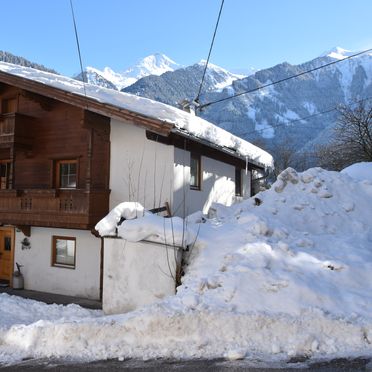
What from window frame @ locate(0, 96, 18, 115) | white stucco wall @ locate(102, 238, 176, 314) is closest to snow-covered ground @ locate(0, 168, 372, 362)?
white stucco wall @ locate(102, 238, 176, 314)

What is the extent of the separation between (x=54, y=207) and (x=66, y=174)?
1.59m

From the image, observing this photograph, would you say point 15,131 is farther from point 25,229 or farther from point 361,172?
point 361,172

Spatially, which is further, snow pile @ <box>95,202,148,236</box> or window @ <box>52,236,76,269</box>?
window @ <box>52,236,76,269</box>

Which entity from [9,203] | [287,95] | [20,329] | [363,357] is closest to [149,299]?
[20,329]

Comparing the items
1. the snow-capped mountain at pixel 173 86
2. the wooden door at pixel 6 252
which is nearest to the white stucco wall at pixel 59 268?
the wooden door at pixel 6 252

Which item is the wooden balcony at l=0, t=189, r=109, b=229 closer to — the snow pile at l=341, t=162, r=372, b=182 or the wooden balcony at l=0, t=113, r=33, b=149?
the wooden balcony at l=0, t=113, r=33, b=149

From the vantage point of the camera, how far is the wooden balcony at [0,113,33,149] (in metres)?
13.3

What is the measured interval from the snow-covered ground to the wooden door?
5866 mm

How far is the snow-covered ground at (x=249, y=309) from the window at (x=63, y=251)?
12.5 feet

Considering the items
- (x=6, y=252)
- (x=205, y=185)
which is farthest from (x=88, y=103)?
(x=6, y=252)

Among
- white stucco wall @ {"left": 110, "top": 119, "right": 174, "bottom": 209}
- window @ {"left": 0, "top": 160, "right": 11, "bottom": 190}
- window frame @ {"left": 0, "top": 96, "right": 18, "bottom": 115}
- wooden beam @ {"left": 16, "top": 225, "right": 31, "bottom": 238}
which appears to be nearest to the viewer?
white stucco wall @ {"left": 110, "top": 119, "right": 174, "bottom": 209}

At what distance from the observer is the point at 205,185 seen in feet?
46.3

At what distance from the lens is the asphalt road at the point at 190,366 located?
4.68 m

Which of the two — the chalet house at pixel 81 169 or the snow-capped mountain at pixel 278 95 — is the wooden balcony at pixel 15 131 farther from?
the snow-capped mountain at pixel 278 95
